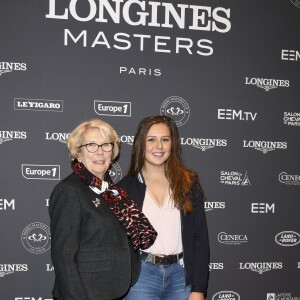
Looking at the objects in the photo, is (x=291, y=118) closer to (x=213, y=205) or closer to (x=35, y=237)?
(x=213, y=205)

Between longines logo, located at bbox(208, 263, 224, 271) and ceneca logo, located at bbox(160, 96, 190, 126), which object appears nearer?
ceneca logo, located at bbox(160, 96, 190, 126)

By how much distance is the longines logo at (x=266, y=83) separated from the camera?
2.98 meters

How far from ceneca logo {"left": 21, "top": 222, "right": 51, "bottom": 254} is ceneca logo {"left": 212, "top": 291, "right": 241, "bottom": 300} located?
1.43 m

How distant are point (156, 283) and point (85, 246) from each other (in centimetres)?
56

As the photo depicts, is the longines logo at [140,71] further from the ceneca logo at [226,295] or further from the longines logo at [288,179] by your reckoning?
the ceneca logo at [226,295]

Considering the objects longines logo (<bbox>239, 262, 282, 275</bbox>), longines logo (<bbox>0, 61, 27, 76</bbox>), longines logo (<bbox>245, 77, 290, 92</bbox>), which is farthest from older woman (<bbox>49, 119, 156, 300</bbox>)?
longines logo (<bbox>245, 77, 290, 92</bbox>)

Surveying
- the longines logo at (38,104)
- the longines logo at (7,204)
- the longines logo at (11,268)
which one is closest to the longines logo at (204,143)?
the longines logo at (38,104)

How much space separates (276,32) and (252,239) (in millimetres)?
1709

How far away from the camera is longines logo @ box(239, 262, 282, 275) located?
3.02 m

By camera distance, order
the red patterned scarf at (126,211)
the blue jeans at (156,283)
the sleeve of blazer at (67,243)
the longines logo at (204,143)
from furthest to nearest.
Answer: the longines logo at (204,143)
the blue jeans at (156,283)
the red patterned scarf at (126,211)
the sleeve of blazer at (67,243)

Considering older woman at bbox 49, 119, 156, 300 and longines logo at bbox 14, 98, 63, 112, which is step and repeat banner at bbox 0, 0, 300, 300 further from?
older woman at bbox 49, 119, 156, 300

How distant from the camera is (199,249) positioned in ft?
7.37

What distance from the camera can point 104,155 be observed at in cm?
196

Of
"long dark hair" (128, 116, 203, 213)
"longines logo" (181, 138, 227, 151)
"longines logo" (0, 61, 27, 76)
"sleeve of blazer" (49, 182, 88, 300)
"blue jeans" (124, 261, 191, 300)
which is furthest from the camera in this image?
"longines logo" (181, 138, 227, 151)
